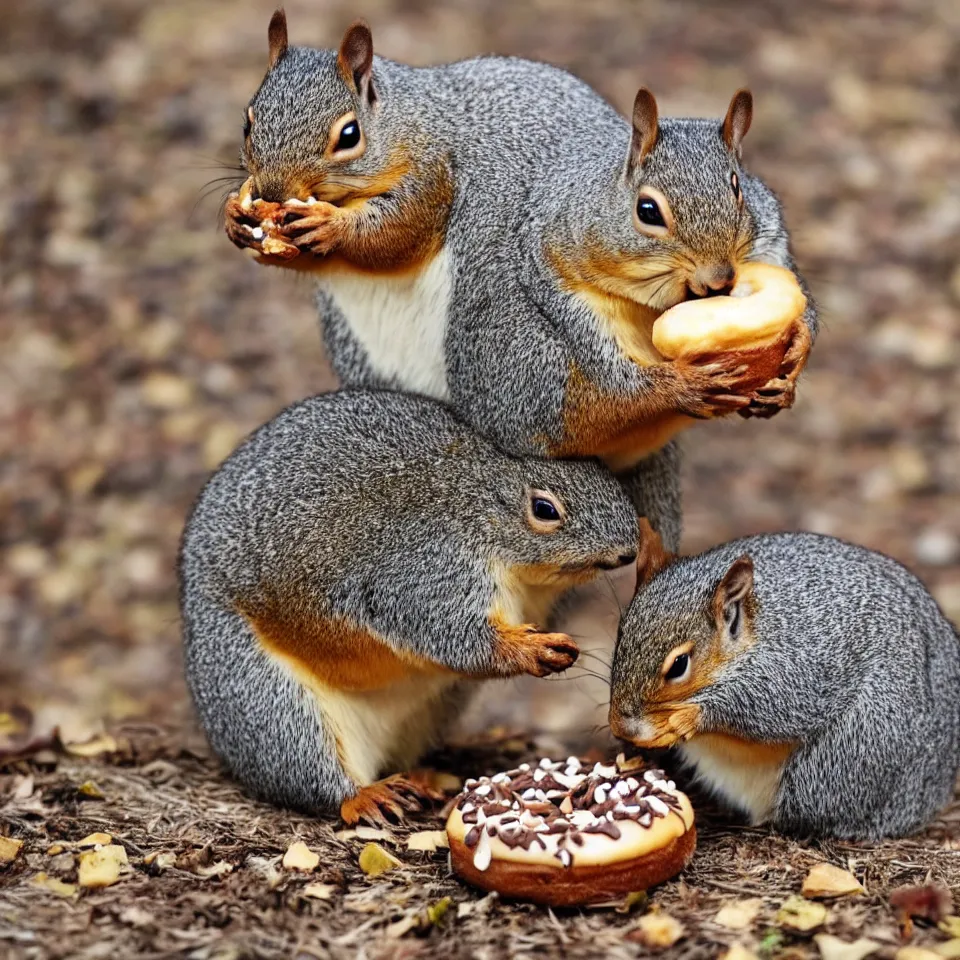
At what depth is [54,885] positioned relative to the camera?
173 inches

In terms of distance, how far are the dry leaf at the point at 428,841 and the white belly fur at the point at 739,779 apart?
0.79 metres

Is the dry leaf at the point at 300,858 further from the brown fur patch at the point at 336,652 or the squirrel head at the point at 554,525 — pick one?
the squirrel head at the point at 554,525

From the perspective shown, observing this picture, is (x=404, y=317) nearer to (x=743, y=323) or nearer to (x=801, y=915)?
(x=743, y=323)

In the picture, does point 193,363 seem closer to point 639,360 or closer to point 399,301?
point 399,301

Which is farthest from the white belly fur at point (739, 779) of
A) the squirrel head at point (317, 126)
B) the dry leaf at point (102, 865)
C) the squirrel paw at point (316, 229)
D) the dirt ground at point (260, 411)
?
the squirrel head at point (317, 126)

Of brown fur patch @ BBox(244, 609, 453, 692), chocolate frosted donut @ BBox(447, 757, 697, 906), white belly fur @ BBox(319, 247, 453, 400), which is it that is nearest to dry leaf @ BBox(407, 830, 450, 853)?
chocolate frosted donut @ BBox(447, 757, 697, 906)

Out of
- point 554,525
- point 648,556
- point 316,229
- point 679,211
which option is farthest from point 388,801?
point 679,211

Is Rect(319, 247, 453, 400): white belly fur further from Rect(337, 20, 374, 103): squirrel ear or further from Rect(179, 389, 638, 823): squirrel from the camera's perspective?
Rect(337, 20, 374, 103): squirrel ear

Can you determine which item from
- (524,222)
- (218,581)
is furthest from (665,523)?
(218,581)

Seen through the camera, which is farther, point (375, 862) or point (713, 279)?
point (375, 862)

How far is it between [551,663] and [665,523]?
0.93 metres

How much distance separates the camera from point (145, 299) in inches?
365

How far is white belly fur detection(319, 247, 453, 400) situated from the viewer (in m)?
4.76

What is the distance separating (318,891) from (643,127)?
2.33 meters
